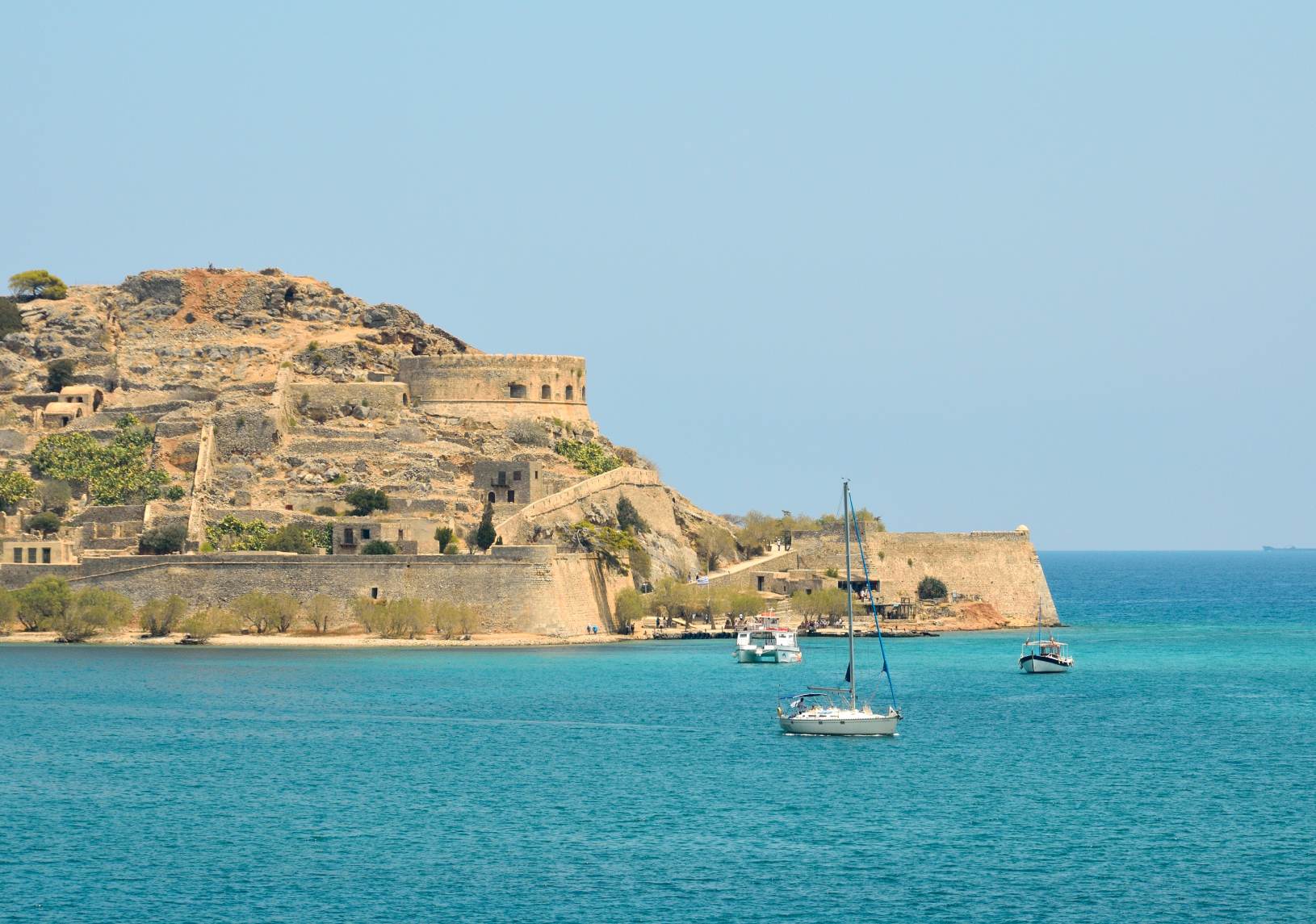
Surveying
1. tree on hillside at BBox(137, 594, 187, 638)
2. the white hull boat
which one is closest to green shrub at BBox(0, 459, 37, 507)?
tree on hillside at BBox(137, 594, 187, 638)

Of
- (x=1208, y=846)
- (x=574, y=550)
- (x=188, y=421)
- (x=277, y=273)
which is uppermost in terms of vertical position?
(x=277, y=273)

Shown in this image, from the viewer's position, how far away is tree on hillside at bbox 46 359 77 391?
91.6 m

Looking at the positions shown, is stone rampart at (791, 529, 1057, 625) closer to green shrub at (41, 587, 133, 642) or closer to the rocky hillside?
the rocky hillside

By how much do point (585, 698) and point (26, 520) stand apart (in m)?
29.8

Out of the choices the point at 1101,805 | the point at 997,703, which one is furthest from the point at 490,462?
the point at 1101,805

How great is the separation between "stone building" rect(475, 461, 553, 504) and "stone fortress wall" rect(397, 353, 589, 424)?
8197mm

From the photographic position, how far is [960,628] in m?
88.9

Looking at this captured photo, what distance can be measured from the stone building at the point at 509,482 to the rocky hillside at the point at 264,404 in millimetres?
446

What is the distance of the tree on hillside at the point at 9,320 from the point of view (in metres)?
94.7

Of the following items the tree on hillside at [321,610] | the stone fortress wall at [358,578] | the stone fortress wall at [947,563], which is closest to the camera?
the tree on hillside at [321,610]

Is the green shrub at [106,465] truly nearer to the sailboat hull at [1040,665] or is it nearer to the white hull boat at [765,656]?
the white hull boat at [765,656]

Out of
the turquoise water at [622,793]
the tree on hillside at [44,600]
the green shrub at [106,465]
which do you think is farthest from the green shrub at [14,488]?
the turquoise water at [622,793]

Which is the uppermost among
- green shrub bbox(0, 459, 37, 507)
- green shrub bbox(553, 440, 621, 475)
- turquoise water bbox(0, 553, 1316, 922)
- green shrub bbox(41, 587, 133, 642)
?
green shrub bbox(553, 440, 621, 475)

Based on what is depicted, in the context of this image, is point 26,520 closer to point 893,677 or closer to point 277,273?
point 277,273
